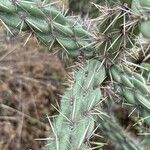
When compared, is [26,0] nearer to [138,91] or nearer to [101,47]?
[101,47]

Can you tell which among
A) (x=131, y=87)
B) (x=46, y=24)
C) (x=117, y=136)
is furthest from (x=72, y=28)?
(x=117, y=136)

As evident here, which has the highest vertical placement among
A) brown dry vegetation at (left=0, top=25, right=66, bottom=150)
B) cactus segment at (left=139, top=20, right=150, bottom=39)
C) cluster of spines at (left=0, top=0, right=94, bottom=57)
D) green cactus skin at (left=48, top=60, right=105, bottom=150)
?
cactus segment at (left=139, top=20, right=150, bottom=39)

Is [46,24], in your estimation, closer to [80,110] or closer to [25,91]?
[80,110]

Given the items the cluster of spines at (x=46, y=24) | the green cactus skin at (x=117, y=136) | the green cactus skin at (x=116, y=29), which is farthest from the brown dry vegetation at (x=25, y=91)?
the green cactus skin at (x=116, y=29)

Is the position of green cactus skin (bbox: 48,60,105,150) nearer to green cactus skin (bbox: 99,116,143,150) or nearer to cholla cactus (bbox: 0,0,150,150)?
cholla cactus (bbox: 0,0,150,150)

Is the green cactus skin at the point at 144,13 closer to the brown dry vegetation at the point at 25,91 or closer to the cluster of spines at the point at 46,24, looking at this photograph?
the cluster of spines at the point at 46,24

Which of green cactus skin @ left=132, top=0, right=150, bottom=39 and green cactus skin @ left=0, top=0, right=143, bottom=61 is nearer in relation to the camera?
green cactus skin @ left=132, top=0, right=150, bottom=39

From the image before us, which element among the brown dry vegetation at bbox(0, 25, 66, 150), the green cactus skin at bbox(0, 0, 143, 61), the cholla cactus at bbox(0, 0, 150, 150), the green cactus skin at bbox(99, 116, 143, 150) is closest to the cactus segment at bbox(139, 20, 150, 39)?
the cholla cactus at bbox(0, 0, 150, 150)
